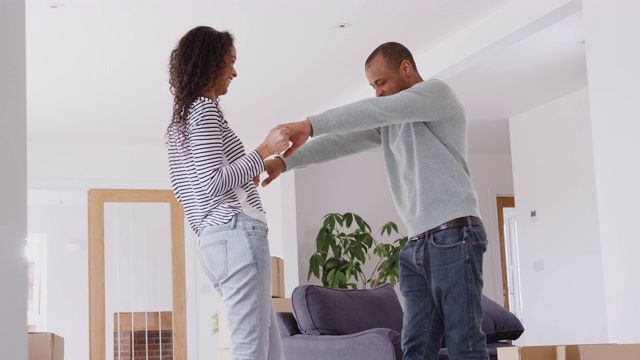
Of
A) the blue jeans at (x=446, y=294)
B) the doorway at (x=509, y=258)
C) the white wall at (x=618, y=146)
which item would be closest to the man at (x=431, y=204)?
the blue jeans at (x=446, y=294)

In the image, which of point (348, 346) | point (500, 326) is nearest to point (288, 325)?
point (348, 346)

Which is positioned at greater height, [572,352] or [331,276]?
[331,276]

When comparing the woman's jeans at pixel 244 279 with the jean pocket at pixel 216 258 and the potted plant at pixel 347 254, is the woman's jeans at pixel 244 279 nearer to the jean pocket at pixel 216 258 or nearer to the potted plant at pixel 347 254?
the jean pocket at pixel 216 258

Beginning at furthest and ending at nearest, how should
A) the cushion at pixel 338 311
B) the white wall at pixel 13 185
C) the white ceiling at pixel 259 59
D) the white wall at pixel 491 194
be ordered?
the white wall at pixel 491 194
the white ceiling at pixel 259 59
the cushion at pixel 338 311
the white wall at pixel 13 185

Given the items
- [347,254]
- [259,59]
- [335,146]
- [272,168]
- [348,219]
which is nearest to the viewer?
[272,168]

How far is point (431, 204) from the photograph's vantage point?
6.82 feet

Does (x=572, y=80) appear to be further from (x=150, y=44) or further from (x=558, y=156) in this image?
(x=150, y=44)

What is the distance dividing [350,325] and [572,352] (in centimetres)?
210

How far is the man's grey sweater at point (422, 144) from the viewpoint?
79.2 inches

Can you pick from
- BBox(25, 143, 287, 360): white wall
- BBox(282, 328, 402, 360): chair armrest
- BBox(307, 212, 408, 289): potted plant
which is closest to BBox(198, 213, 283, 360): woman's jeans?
BBox(282, 328, 402, 360): chair armrest

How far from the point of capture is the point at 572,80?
657 centimetres

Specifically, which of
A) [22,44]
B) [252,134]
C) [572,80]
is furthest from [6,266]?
[252,134]

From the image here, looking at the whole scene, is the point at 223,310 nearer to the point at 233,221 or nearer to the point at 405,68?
the point at 405,68

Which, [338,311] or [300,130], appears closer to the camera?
[300,130]
